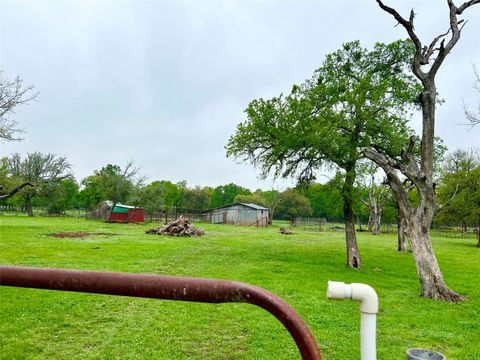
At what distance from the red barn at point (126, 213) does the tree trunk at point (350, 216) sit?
33669mm

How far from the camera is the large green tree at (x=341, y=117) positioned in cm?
1382

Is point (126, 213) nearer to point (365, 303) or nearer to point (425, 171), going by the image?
point (425, 171)

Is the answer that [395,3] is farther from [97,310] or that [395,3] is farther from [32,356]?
[32,356]

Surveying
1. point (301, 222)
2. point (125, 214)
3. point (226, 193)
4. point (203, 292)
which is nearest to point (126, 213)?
point (125, 214)

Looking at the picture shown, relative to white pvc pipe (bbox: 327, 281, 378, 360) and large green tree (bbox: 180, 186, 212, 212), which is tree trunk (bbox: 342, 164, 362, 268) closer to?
white pvc pipe (bbox: 327, 281, 378, 360)

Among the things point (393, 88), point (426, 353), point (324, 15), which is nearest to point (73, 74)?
point (324, 15)

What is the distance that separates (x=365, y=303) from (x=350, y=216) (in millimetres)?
14817

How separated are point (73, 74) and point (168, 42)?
19.5 ft

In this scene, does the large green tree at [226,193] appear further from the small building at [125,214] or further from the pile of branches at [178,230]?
the pile of branches at [178,230]

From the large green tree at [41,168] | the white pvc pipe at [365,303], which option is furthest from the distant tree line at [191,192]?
the white pvc pipe at [365,303]

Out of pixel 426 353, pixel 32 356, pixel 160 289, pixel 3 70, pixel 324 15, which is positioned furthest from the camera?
pixel 3 70

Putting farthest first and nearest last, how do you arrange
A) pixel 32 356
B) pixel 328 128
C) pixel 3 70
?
pixel 3 70 → pixel 328 128 → pixel 32 356

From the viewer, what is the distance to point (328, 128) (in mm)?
13461

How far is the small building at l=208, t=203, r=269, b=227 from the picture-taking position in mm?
50994
